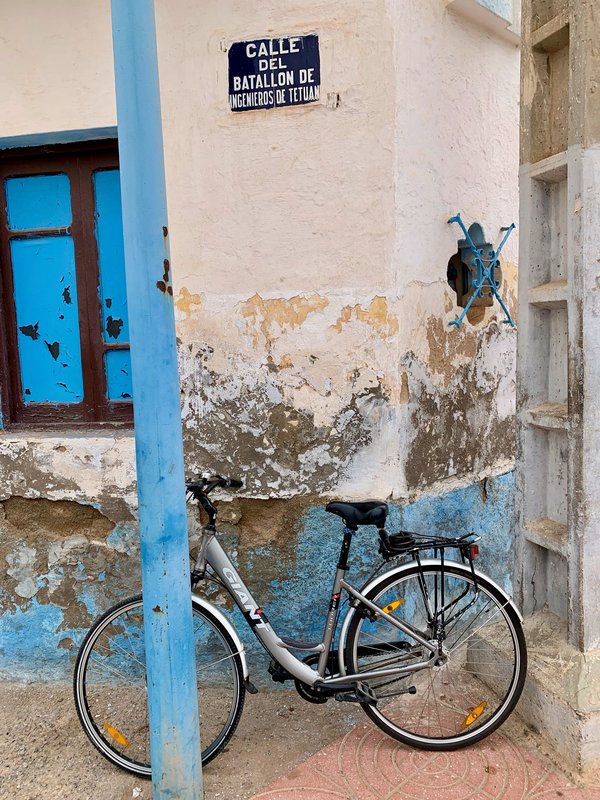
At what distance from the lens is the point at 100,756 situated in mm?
3055

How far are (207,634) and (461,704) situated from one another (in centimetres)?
122

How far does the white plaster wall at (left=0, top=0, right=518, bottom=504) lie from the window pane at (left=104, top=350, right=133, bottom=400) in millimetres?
419

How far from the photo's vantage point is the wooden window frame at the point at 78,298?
3.60 meters

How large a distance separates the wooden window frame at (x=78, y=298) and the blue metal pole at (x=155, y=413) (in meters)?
1.32

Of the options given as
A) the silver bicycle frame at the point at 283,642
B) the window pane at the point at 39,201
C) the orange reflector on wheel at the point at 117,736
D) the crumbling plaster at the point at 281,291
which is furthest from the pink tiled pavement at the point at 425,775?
the window pane at the point at 39,201

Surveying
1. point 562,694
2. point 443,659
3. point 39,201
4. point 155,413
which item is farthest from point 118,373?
point 562,694

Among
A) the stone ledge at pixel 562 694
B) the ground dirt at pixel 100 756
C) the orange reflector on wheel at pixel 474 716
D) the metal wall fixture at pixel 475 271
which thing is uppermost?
the metal wall fixture at pixel 475 271

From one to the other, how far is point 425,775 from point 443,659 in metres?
0.44

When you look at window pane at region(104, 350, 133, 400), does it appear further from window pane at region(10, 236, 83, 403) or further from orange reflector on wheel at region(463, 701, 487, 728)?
orange reflector on wheel at region(463, 701, 487, 728)

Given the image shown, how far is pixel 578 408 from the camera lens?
278 centimetres

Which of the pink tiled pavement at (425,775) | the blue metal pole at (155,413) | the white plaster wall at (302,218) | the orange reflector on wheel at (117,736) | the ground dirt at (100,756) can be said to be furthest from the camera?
the white plaster wall at (302,218)

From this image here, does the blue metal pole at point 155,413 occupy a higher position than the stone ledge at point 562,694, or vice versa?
the blue metal pole at point 155,413

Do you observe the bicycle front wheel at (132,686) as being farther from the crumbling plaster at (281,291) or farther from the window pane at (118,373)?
the window pane at (118,373)

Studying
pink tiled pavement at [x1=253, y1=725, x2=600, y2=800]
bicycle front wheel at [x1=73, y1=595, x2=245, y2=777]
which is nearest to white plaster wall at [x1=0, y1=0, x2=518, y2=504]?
bicycle front wheel at [x1=73, y1=595, x2=245, y2=777]
